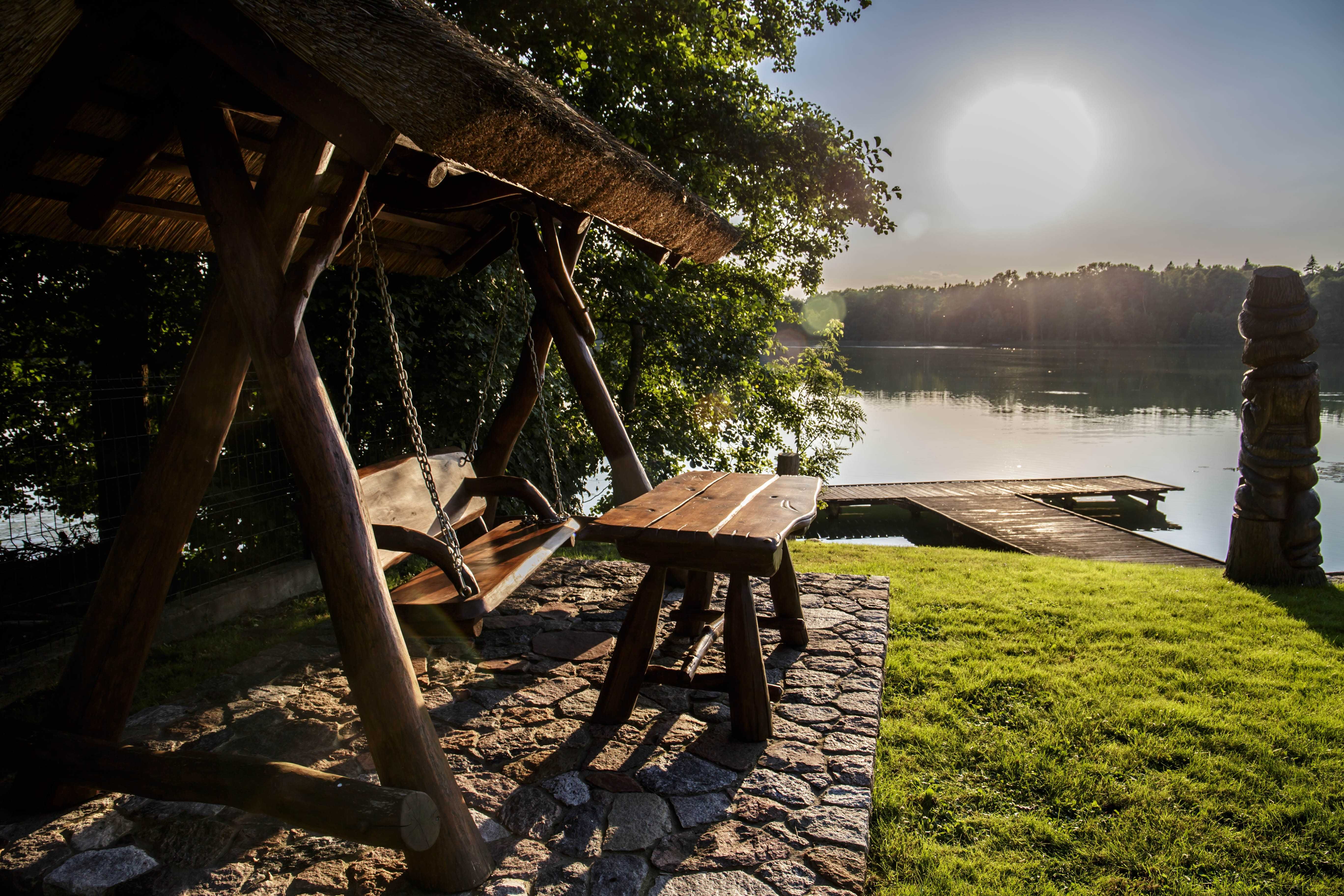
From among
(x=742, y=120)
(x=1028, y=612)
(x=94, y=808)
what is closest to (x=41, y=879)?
(x=94, y=808)

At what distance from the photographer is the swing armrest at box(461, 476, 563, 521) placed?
404 cm

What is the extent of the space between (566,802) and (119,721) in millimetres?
1399

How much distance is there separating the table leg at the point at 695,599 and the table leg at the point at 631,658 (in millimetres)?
624

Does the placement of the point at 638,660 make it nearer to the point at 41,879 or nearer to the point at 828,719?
the point at 828,719

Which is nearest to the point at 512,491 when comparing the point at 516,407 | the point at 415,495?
the point at 415,495

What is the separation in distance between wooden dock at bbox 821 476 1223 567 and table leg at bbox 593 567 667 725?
6.68m

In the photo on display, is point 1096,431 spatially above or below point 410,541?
below

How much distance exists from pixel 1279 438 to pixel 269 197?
642cm

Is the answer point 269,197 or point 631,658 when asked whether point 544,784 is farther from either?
point 269,197

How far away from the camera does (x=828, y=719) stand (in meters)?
3.09

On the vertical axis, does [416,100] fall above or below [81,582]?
above

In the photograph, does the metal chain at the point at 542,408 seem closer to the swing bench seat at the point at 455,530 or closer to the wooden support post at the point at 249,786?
the swing bench seat at the point at 455,530

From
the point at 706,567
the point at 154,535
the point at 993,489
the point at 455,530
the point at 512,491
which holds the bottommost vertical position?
the point at 993,489

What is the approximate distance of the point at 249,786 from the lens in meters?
2.10
